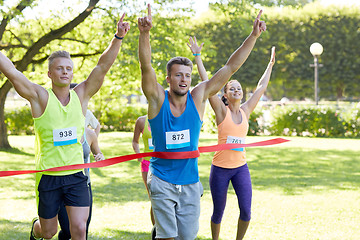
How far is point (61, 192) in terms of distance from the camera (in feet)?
13.5

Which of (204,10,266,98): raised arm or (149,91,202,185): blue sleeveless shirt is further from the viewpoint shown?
(204,10,266,98): raised arm

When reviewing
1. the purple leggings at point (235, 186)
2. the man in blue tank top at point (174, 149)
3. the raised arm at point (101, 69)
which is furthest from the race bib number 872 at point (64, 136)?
the purple leggings at point (235, 186)

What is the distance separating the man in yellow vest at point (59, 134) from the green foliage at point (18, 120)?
20.8 metres

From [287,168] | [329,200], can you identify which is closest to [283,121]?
[287,168]

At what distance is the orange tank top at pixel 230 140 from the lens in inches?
202

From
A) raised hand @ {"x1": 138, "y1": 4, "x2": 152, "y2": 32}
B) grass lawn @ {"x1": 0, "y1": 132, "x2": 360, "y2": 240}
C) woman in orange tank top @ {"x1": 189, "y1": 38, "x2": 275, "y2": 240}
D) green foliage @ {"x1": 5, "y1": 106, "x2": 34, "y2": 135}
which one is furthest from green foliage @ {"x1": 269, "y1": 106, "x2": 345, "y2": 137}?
raised hand @ {"x1": 138, "y1": 4, "x2": 152, "y2": 32}

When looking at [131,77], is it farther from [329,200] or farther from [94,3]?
[329,200]

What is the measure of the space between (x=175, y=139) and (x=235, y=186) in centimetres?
145

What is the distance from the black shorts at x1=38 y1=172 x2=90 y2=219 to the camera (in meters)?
4.08

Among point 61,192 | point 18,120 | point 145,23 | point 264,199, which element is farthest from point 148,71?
point 18,120

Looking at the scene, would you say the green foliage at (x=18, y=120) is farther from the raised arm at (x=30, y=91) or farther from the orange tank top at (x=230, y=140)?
the raised arm at (x=30, y=91)

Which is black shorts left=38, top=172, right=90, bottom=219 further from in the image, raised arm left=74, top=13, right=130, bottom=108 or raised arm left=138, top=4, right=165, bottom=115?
raised arm left=138, top=4, right=165, bottom=115

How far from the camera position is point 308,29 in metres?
36.5

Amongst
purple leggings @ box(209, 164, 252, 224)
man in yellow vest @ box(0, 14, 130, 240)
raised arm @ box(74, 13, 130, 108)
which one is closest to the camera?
man in yellow vest @ box(0, 14, 130, 240)
